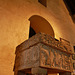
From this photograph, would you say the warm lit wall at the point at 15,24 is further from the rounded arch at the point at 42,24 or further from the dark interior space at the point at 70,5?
the dark interior space at the point at 70,5

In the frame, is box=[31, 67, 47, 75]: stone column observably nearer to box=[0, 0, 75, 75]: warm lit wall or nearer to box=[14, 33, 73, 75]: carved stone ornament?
box=[14, 33, 73, 75]: carved stone ornament

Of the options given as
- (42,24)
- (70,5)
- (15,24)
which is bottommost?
(15,24)

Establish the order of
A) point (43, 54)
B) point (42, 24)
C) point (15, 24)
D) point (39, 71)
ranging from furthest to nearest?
point (42, 24) → point (15, 24) → point (43, 54) → point (39, 71)

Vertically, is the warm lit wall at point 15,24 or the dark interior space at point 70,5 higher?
the dark interior space at point 70,5

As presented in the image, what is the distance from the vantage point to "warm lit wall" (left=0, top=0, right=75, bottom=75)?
10.3ft

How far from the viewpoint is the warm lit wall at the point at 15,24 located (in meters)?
3.15

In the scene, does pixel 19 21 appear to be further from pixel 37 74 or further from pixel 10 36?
pixel 37 74

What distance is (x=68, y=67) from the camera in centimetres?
302

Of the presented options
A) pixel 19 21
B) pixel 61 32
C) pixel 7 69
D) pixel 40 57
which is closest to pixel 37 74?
pixel 40 57

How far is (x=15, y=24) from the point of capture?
3770mm

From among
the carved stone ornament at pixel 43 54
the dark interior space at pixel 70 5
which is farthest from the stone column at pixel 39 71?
the dark interior space at pixel 70 5

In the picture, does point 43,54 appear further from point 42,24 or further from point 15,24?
point 42,24

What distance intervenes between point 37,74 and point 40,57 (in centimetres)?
37

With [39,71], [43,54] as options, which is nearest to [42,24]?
[43,54]
